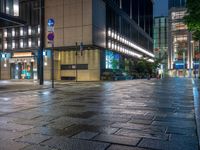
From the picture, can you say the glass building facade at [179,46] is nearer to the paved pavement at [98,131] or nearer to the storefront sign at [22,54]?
the storefront sign at [22,54]

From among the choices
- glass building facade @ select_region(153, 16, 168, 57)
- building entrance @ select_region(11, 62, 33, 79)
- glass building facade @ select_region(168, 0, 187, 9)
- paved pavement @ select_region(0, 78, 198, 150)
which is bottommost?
paved pavement @ select_region(0, 78, 198, 150)

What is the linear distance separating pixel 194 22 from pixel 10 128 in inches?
564

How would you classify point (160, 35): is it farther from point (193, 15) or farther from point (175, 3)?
Answer: point (193, 15)

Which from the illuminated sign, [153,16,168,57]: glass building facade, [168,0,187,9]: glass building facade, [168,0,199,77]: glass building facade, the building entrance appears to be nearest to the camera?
the illuminated sign

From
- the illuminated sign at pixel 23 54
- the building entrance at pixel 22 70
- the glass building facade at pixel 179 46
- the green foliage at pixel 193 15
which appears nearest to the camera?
the green foliage at pixel 193 15

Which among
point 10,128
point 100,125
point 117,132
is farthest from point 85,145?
point 10,128

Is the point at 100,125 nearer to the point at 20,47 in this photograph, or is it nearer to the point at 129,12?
the point at 20,47

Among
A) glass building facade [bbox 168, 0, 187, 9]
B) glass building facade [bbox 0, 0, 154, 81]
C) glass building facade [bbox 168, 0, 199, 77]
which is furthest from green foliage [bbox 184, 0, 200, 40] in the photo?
glass building facade [bbox 168, 0, 187, 9]

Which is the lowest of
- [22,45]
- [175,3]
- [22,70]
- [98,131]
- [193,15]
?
[98,131]

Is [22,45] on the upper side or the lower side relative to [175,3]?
lower

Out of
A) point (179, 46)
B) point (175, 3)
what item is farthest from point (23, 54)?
point (175, 3)

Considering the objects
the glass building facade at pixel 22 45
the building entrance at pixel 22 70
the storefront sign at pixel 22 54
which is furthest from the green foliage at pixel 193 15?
the building entrance at pixel 22 70

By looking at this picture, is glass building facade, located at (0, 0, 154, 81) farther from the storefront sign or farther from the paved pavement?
the paved pavement

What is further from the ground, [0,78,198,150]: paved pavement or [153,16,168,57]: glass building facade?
[153,16,168,57]: glass building facade
